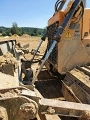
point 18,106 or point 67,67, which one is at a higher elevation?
point 18,106

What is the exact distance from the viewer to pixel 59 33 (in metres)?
4.64

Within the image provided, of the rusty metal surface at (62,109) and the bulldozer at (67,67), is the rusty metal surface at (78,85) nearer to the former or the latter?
the bulldozer at (67,67)

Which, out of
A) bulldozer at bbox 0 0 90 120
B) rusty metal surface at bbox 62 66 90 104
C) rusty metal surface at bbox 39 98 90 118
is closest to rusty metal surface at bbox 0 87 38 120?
Answer: bulldozer at bbox 0 0 90 120

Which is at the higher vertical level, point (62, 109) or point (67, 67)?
point (62, 109)

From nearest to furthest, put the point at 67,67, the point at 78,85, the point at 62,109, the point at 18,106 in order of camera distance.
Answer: the point at 18,106 < the point at 62,109 < the point at 78,85 < the point at 67,67

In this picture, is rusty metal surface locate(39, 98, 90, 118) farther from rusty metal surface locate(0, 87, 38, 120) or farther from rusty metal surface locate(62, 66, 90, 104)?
rusty metal surface locate(62, 66, 90, 104)

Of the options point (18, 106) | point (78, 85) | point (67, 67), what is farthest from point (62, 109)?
point (67, 67)

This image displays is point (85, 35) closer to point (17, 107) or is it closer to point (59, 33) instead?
point (59, 33)

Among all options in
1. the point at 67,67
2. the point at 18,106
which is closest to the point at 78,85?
the point at 67,67

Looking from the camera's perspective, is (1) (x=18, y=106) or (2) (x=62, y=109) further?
(2) (x=62, y=109)

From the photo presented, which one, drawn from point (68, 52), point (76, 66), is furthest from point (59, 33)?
point (76, 66)

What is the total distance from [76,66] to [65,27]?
108cm

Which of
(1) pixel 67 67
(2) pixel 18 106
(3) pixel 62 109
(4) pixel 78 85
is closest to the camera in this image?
(2) pixel 18 106

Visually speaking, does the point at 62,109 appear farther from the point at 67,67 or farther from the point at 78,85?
the point at 67,67
